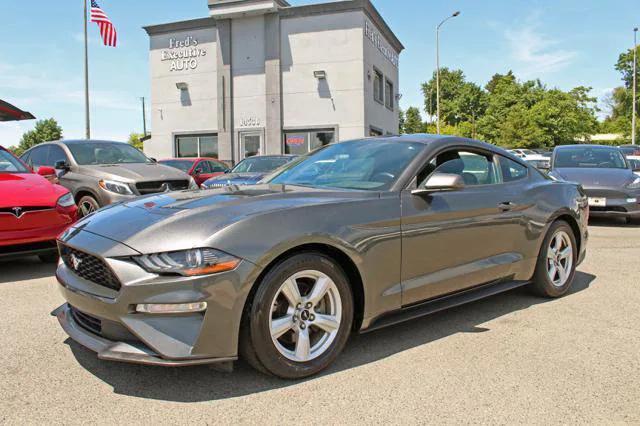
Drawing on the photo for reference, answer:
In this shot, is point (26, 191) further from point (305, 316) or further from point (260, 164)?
point (260, 164)

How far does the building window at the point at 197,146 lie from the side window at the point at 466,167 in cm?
2177

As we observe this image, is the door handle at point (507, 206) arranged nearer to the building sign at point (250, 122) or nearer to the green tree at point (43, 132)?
the building sign at point (250, 122)

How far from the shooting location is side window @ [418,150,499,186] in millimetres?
3754

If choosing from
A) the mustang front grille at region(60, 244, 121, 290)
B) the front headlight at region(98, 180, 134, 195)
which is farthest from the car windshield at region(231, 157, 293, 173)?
the mustang front grille at region(60, 244, 121, 290)

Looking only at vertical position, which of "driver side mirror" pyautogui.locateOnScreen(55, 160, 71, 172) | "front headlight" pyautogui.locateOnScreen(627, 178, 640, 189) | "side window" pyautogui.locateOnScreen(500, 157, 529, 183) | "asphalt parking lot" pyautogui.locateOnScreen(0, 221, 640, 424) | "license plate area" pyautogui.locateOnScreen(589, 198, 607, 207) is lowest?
"asphalt parking lot" pyautogui.locateOnScreen(0, 221, 640, 424)

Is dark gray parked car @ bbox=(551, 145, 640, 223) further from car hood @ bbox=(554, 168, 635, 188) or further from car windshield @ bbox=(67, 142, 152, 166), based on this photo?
car windshield @ bbox=(67, 142, 152, 166)

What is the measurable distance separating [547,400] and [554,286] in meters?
2.18

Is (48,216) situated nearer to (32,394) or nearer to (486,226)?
(32,394)

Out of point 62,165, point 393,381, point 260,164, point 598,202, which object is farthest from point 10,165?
point 598,202

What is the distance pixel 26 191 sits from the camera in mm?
5656

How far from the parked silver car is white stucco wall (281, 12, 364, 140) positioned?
14.6 metres

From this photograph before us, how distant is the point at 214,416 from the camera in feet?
8.16

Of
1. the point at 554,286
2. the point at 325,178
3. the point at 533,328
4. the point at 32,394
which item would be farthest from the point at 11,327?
the point at 554,286

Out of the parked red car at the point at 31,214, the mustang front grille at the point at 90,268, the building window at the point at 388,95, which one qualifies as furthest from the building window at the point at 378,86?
the mustang front grille at the point at 90,268
